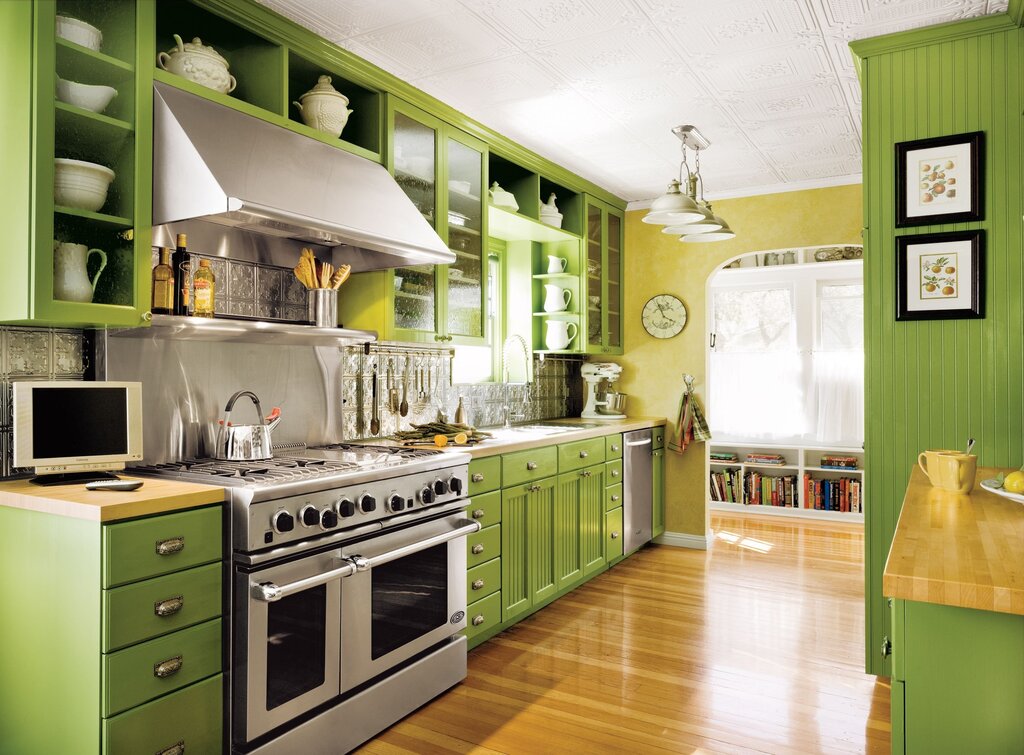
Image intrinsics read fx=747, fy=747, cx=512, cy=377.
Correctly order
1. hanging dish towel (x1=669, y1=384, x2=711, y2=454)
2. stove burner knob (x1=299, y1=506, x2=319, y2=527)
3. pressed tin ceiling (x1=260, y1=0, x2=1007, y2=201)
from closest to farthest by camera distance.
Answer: stove burner knob (x1=299, y1=506, x2=319, y2=527), pressed tin ceiling (x1=260, y1=0, x2=1007, y2=201), hanging dish towel (x1=669, y1=384, x2=711, y2=454)

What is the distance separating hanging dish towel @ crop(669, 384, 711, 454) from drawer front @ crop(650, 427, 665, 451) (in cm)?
14

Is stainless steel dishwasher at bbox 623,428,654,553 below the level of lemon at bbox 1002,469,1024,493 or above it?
below

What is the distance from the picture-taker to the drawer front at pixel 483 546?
3152 millimetres

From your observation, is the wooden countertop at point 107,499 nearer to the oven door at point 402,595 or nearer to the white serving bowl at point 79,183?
the oven door at point 402,595

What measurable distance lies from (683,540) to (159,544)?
13.3ft

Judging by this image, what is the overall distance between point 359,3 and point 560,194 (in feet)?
8.29

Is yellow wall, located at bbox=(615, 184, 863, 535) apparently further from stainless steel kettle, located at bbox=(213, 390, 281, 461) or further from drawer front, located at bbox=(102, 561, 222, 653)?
drawer front, located at bbox=(102, 561, 222, 653)

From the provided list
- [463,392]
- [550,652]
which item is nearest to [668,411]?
[463,392]

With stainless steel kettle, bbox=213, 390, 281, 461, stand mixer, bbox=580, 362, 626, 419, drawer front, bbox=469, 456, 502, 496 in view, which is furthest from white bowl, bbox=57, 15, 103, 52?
stand mixer, bbox=580, 362, 626, 419

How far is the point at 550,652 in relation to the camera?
129 inches

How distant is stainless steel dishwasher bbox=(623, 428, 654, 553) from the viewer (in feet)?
15.5

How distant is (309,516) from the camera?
7.24 feet

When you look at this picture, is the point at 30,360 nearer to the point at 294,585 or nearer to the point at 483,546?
the point at 294,585

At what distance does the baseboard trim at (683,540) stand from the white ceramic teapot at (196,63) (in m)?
4.09
